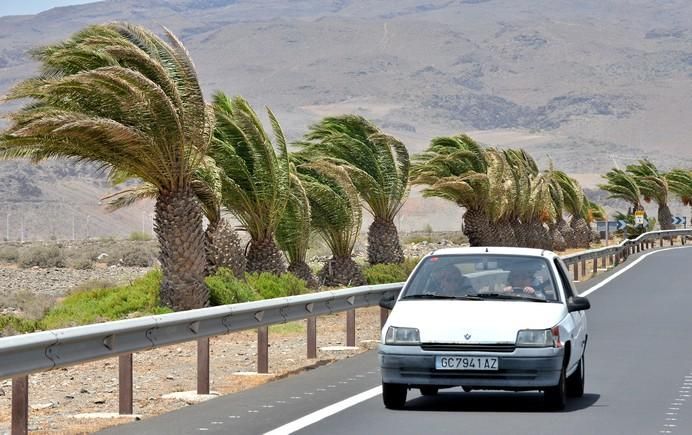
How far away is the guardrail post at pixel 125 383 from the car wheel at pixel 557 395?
3563 millimetres

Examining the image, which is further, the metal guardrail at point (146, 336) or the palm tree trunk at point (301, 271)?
the palm tree trunk at point (301, 271)

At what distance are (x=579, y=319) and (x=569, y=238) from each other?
61.8 metres

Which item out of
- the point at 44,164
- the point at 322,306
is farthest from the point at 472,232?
the point at 44,164

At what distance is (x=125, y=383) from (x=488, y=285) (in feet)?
12.0

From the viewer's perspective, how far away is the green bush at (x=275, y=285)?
2922cm

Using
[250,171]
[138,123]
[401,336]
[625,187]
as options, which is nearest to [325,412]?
[401,336]

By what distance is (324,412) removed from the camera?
1331cm

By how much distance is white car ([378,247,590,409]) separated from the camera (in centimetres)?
1287

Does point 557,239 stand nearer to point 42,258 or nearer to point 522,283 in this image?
point 42,258

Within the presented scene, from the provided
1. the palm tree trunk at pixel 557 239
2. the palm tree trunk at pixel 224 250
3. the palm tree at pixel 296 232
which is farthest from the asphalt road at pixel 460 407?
the palm tree trunk at pixel 557 239

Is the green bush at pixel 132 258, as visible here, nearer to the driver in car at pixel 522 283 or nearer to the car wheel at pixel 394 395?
the driver in car at pixel 522 283

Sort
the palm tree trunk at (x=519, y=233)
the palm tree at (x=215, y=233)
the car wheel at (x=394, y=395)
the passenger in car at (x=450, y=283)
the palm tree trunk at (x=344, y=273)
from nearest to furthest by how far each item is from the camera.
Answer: the car wheel at (x=394, y=395), the passenger in car at (x=450, y=283), the palm tree at (x=215, y=233), the palm tree trunk at (x=344, y=273), the palm tree trunk at (x=519, y=233)

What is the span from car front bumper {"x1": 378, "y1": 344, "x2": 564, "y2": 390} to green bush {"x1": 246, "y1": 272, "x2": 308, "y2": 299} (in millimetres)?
15609

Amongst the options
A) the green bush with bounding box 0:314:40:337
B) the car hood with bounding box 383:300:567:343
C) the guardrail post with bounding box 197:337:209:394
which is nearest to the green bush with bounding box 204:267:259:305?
the green bush with bounding box 0:314:40:337
